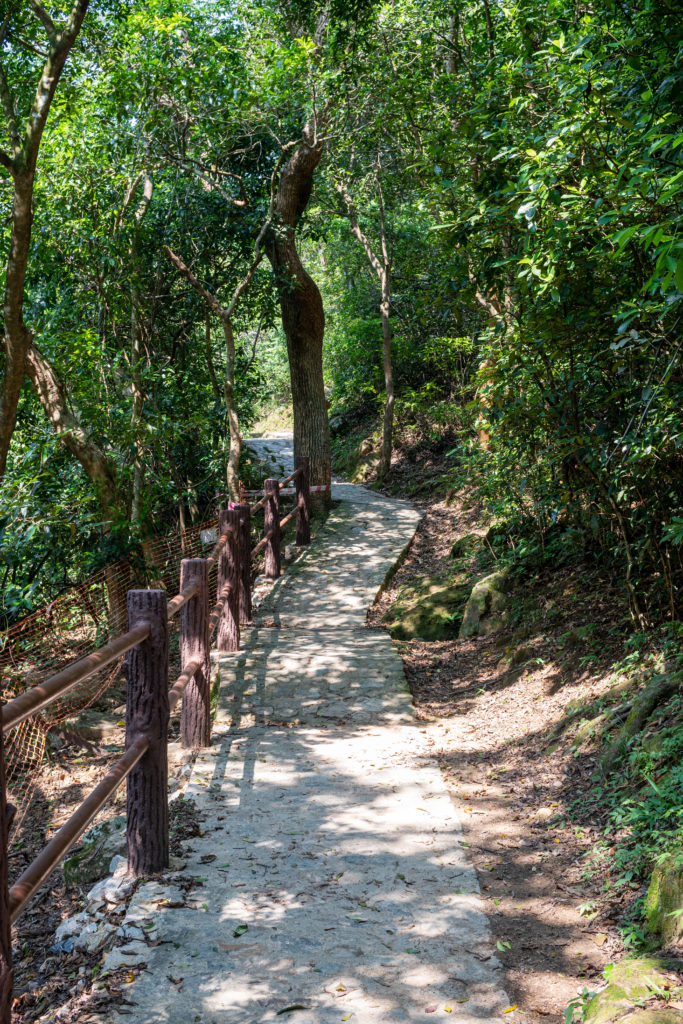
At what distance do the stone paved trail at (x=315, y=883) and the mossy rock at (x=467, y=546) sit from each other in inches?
128

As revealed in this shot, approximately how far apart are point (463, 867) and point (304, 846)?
0.75 m

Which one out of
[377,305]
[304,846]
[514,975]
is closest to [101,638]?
[304,846]

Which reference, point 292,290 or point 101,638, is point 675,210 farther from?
point 292,290

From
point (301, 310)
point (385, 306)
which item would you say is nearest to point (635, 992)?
point (301, 310)

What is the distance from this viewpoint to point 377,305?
794 inches

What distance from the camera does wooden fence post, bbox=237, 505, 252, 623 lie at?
7480 millimetres

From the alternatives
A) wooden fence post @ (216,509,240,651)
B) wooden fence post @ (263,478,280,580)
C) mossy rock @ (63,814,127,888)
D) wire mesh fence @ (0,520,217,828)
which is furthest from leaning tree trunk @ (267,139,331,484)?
mossy rock @ (63,814,127,888)

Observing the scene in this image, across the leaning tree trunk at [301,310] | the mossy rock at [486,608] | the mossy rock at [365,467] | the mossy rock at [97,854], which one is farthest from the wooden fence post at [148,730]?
the mossy rock at [365,467]

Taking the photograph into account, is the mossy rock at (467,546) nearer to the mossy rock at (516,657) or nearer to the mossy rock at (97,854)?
the mossy rock at (516,657)

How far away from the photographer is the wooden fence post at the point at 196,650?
4789 mm

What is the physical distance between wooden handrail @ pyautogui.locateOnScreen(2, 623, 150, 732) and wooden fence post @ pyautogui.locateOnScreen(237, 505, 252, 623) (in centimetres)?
405

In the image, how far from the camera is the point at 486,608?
7766mm

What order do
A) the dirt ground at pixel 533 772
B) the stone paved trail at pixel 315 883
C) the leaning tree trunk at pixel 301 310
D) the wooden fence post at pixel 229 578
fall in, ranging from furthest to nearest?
1. the leaning tree trunk at pixel 301 310
2. the wooden fence post at pixel 229 578
3. the dirt ground at pixel 533 772
4. the stone paved trail at pixel 315 883

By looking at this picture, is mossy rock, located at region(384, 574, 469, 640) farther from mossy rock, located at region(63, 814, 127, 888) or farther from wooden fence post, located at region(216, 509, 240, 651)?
mossy rock, located at region(63, 814, 127, 888)
